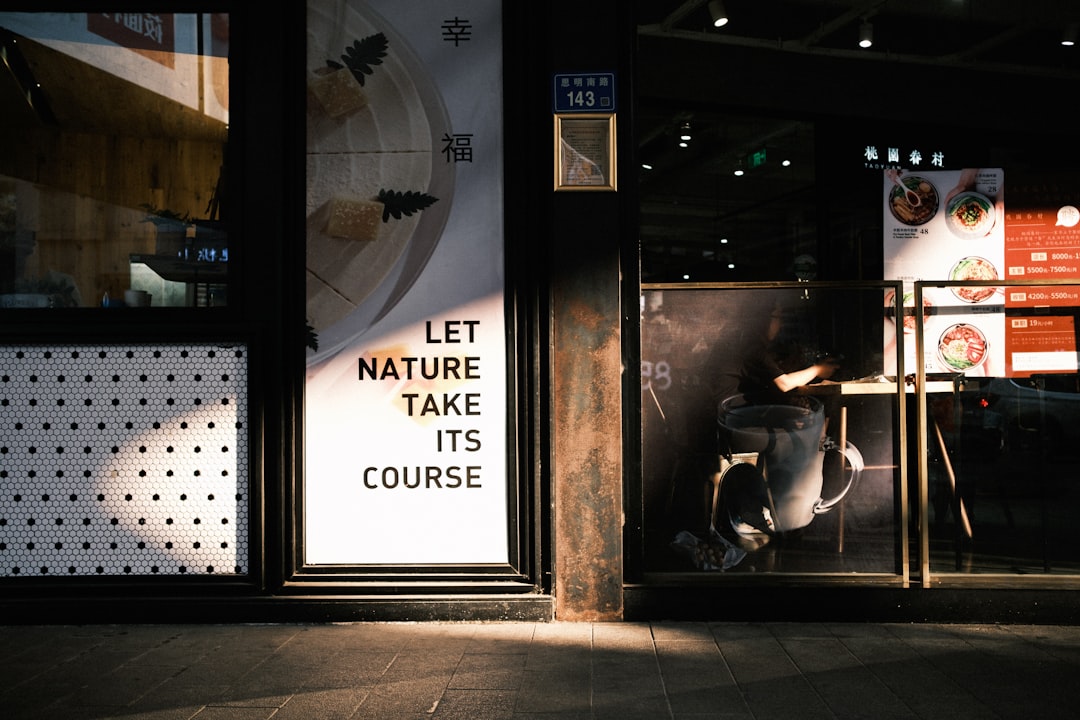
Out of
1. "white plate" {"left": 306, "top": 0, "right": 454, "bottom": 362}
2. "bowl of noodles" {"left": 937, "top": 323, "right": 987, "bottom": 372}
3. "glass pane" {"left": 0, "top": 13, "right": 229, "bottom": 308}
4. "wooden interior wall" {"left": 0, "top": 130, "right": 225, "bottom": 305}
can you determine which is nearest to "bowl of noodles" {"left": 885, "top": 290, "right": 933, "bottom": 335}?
"bowl of noodles" {"left": 937, "top": 323, "right": 987, "bottom": 372}

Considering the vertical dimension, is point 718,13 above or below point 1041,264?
above

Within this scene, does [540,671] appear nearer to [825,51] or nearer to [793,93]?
[793,93]

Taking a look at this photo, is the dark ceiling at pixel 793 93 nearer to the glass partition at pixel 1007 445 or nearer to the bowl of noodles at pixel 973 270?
the bowl of noodles at pixel 973 270

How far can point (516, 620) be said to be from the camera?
216 inches

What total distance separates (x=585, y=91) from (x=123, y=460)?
3289mm

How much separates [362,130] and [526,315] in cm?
139

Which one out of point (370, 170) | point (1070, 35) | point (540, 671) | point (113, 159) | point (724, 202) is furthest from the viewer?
point (1070, 35)

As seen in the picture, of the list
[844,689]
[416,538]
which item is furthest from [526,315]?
[844,689]

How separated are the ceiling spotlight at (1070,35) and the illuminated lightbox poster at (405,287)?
10.8 ft

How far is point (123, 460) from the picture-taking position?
18.3 feet

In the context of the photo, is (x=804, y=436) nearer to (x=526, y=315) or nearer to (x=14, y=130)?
(x=526, y=315)

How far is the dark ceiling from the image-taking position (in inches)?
220

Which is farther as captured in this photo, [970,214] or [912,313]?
[970,214]

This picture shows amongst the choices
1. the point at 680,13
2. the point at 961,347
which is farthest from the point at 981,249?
the point at 680,13
